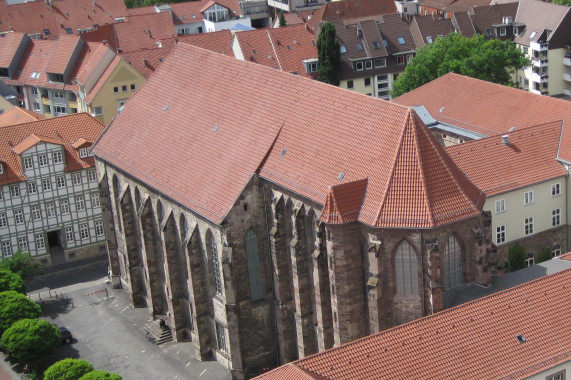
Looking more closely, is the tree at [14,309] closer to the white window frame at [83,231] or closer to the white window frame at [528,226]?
the white window frame at [83,231]

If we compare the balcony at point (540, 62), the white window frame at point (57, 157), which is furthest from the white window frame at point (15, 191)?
the balcony at point (540, 62)

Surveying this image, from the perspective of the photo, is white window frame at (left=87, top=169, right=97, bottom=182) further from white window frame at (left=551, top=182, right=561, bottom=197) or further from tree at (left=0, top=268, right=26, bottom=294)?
white window frame at (left=551, top=182, right=561, bottom=197)

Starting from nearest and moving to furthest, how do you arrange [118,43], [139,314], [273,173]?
1. [273,173]
2. [139,314]
3. [118,43]

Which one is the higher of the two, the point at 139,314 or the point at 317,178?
the point at 317,178

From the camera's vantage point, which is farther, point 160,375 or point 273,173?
point 160,375

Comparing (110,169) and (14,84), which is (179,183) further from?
(14,84)

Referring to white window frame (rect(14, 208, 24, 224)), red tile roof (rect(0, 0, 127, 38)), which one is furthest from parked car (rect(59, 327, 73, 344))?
red tile roof (rect(0, 0, 127, 38))

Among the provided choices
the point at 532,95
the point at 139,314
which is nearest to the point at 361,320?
the point at 139,314

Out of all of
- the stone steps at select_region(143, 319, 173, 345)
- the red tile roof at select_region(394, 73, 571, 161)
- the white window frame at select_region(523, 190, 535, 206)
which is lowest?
the stone steps at select_region(143, 319, 173, 345)
